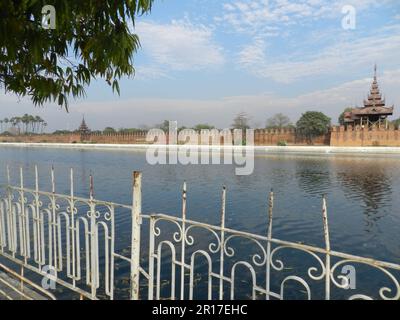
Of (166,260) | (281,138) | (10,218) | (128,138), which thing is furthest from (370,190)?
(128,138)

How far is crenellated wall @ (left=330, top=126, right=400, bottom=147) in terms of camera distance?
146 feet

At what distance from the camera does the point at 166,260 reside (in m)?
6.53

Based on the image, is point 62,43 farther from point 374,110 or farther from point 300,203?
point 374,110

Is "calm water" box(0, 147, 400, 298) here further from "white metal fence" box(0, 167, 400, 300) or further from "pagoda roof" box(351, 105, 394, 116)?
"pagoda roof" box(351, 105, 394, 116)

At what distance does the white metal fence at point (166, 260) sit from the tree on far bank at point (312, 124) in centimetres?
5001

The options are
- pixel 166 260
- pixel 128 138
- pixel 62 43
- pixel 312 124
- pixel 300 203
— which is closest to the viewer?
pixel 62 43

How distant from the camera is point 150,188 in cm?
1523

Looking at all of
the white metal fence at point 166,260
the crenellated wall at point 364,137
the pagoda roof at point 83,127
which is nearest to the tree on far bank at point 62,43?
the white metal fence at point 166,260

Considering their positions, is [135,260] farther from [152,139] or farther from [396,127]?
[152,139]

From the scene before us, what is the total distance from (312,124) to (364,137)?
9364mm

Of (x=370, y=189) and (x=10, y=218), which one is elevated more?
(x=10, y=218)

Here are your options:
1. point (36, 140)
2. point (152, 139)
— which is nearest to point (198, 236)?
point (152, 139)

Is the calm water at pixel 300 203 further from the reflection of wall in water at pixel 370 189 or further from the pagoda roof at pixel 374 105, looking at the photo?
the pagoda roof at pixel 374 105

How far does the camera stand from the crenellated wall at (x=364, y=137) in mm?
44438
